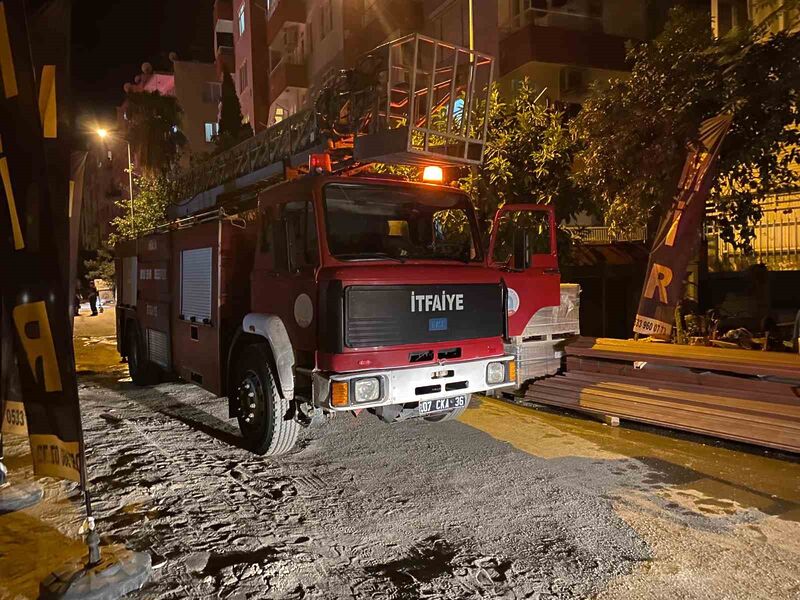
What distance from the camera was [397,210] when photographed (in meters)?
5.97

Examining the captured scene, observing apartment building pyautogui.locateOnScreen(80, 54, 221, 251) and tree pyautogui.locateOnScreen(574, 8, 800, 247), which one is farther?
apartment building pyautogui.locateOnScreen(80, 54, 221, 251)

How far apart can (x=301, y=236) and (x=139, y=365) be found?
5.56 m

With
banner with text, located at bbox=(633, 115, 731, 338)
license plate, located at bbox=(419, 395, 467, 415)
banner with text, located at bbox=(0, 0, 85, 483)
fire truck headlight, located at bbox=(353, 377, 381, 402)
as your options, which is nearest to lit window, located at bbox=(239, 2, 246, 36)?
banner with text, located at bbox=(633, 115, 731, 338)

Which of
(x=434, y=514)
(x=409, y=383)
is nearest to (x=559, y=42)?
(x=409, y=383)

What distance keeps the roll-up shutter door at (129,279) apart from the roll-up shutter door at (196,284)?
2.68 meters

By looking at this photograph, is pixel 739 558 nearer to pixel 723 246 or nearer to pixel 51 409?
pixel 51 409

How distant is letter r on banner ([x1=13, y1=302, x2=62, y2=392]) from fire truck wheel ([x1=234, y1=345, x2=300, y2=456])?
2388mm

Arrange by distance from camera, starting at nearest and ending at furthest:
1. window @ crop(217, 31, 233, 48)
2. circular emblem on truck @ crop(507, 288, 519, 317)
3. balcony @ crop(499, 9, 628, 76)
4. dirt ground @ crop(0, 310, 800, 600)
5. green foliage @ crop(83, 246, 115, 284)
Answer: dirt ground @ crop(0, 310, 800, 600) → circular emblem on truck @ crop(507, 288, 519, 317) → balcony @ crop(499, 9, 628, 76) → green foliage @ crop(83, 246, 115, 284) → window @ crop(217, 31, 233, 48)

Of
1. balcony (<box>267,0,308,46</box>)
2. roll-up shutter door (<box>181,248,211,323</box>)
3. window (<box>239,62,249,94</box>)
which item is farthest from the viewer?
window (<box>239,62,249,94</box>)

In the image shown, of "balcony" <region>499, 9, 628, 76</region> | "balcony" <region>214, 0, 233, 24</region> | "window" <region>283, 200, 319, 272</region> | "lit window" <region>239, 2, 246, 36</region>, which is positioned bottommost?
"window" <region>283, 200, 319, 272</region>

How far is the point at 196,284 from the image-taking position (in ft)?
23.2

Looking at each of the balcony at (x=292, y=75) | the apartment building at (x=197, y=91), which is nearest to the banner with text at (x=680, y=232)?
the balcony at (x=292, y=75)

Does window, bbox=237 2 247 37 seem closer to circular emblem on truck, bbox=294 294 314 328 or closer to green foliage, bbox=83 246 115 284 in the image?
green foliage, bbox=83 246 115 284

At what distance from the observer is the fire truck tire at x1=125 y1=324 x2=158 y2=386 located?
31.3 ft
